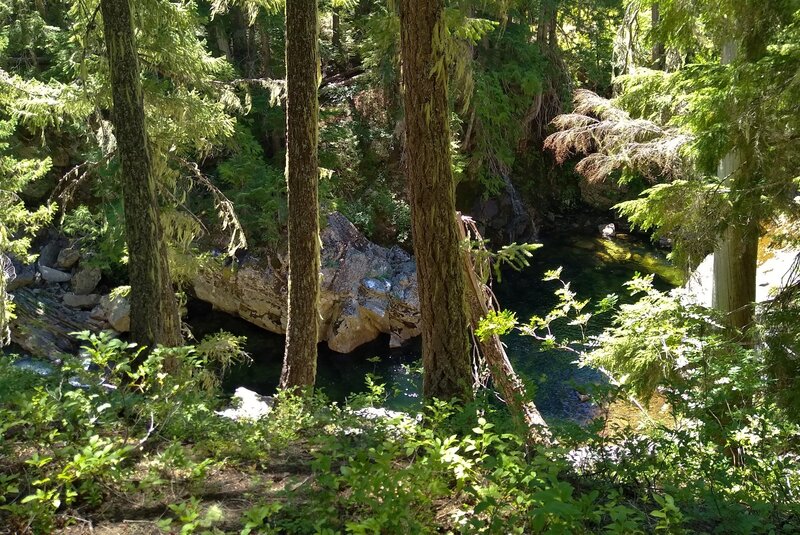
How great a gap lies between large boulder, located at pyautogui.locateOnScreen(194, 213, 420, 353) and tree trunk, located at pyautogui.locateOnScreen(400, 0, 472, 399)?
956 cm

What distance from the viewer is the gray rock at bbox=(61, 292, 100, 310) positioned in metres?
14.8

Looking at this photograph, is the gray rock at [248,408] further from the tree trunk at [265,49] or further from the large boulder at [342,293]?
the tree trunk at [265,49]

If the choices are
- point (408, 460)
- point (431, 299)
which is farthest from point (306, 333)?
point (408, 460)

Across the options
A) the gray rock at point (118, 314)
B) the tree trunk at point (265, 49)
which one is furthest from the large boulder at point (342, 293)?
the tree trunk at point (265, 49)

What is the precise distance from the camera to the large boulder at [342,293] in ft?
48.5

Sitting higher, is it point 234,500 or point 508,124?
point 508,124

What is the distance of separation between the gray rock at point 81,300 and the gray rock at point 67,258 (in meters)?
1.07

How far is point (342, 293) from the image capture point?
1486cm

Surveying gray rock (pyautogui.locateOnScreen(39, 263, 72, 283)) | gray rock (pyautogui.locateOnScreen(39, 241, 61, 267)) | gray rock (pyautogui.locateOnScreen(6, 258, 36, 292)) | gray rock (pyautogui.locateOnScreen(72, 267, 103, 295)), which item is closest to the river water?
gray rock (pyautogui.locateOnScreen(72, 267, 103, 295))

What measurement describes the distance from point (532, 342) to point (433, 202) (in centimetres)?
986

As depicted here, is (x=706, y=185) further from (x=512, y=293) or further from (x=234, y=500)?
(x=512, y=293)

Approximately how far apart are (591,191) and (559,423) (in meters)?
20.8

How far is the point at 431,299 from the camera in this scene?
5141mm

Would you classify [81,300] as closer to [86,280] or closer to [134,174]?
[86,280]
